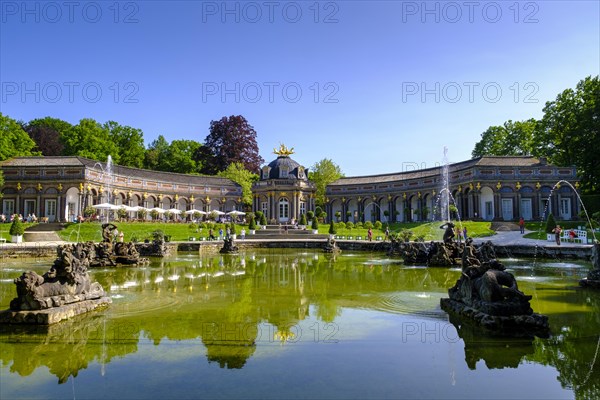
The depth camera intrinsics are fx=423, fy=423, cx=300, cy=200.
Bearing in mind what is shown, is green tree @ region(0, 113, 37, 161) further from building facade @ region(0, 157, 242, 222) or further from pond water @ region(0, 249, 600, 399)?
pond water @ region(0, 249, 600, 399)

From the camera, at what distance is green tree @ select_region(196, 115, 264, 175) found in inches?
3041

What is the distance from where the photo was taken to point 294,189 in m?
56.9

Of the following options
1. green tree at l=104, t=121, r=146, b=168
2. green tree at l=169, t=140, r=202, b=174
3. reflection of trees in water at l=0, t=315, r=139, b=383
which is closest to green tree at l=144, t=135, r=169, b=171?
green tree at l=169, t=140, r=202, b=174

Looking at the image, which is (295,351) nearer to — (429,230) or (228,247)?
(228,247)

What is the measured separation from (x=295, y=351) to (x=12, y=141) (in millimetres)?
59321

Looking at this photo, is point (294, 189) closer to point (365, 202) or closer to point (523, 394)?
point (365, 202)

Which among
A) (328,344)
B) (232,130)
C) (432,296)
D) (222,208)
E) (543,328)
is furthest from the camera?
(232,130)

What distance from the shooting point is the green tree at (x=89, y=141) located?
2360 inches

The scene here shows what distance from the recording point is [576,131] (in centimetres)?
4466

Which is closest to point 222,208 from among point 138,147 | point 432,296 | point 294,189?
point 294,189

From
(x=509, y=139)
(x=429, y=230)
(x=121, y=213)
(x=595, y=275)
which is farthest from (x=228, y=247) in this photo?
(x=509, y=139)

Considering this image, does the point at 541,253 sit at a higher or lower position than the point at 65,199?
lower

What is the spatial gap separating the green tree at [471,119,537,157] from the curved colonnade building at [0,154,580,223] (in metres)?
12.4

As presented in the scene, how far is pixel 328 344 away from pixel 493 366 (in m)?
2.50
